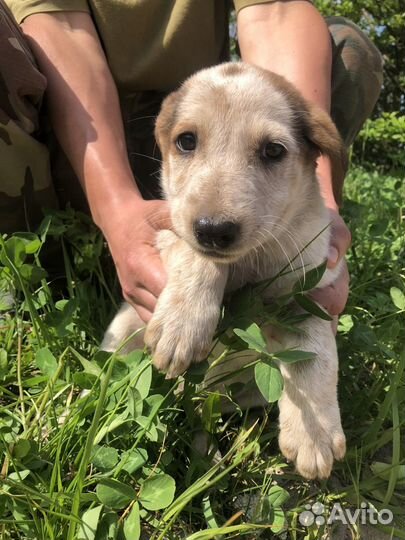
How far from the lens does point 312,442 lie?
1.81m

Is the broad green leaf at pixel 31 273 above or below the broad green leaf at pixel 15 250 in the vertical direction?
below

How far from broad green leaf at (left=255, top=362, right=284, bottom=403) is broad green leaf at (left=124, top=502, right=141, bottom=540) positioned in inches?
20.4

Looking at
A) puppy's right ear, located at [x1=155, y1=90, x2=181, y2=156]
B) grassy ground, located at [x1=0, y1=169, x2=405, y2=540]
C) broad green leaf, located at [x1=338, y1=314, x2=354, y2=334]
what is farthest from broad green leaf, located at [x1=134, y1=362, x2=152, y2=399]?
broad green leaf, located at [x1=338, y1=314, x2=354, y2=334]

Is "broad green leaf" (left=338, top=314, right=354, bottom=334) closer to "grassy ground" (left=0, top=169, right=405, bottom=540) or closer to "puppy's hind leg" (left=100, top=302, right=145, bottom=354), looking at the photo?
"grassy ground" (left=0, top=169, right=405, bottom=540)

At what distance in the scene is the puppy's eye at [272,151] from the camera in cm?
207

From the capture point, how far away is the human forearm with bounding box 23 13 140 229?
8.35ft

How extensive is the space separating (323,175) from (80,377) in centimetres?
154

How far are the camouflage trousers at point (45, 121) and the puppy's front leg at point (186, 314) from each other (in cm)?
128

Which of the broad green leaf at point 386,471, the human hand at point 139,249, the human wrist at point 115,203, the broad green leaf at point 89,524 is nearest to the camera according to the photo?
the broad green leaf at point 89,524

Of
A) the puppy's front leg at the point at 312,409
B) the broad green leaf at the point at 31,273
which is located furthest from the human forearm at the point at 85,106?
the puppy's front leg at the point at 312,409

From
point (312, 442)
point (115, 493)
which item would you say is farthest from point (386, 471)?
point (115, 493)

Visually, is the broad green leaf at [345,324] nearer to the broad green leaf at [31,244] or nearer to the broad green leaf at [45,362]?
the broad green leaf at [45,362]

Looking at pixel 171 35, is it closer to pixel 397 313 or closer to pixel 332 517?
pixel 397 313

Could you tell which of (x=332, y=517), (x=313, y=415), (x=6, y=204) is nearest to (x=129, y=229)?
(x=6, y=204)
